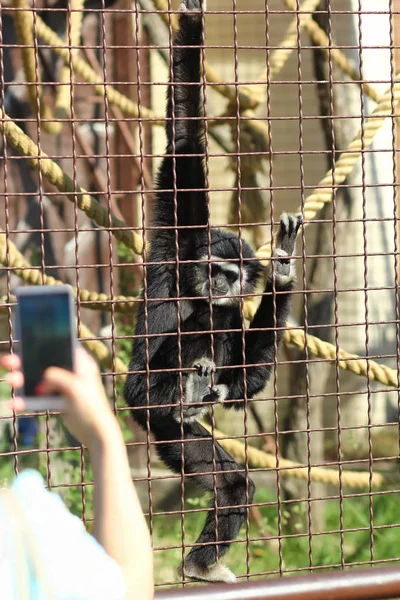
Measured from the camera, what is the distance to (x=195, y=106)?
3.49 m

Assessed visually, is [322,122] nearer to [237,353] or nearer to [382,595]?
[237,353]

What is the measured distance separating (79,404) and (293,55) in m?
5.99

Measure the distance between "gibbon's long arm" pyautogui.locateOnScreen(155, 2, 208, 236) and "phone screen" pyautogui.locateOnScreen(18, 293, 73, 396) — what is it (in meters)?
2.04

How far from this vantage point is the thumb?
1.22m

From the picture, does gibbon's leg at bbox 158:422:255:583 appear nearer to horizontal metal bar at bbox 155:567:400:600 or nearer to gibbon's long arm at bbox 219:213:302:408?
gibbon's long arm at bbox 219:213:302:408

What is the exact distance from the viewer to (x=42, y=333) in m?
1.21

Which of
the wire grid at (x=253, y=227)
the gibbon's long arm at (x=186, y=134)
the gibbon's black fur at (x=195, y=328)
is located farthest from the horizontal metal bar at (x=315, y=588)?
the wire grid at (x=253, y=227)

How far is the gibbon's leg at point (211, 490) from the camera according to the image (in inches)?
140

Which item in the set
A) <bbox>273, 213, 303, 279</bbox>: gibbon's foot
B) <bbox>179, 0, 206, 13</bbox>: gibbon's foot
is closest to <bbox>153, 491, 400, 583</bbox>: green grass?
<bbox>273, 213, 303, 279</bbox>: gibbon's foot

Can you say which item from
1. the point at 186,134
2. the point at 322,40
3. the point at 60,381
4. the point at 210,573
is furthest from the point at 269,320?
the point at 60,381

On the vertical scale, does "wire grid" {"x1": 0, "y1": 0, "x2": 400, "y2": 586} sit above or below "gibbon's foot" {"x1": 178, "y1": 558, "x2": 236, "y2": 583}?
above

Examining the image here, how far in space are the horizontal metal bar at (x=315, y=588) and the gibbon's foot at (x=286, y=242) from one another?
1.26 meters

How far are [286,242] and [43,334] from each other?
2.25 metres

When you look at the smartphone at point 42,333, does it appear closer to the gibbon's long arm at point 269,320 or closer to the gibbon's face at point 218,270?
the gibbon's long arm at point 269,320
